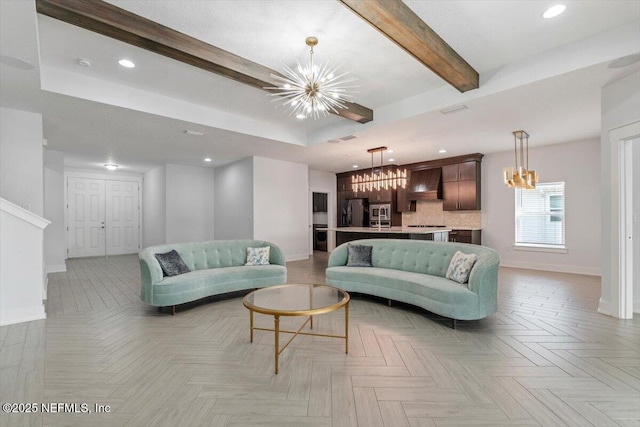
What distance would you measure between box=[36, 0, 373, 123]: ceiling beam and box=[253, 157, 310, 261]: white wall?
4.06 meters

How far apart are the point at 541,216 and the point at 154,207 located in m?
10.2

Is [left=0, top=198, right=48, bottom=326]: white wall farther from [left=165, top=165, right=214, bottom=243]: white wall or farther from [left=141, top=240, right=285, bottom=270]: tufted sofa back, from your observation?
[left=165, top=165, right=214, bottom=243]: white wall

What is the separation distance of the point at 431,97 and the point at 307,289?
312cm

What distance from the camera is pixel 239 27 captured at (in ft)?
9.40

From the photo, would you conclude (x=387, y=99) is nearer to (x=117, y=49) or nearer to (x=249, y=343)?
(x=117, y=49)

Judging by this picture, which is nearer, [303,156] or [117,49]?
[117,49]

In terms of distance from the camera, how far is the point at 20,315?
3.52 metres

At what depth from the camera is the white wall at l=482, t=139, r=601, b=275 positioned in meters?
6.18

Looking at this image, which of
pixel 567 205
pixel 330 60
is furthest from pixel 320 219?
pixel 330 60

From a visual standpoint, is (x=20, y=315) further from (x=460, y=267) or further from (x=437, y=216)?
(x=437, y=216)

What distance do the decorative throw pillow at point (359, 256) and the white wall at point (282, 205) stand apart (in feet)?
11.0

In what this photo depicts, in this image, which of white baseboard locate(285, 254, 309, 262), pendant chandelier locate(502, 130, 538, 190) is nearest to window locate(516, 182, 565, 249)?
pendant chandelier locate(502, 130, 538, 190)

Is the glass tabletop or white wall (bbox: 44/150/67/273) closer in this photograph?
the glass tabletop

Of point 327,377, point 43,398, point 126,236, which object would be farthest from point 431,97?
point 126,236
